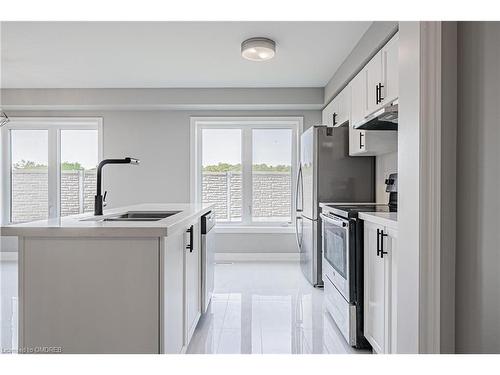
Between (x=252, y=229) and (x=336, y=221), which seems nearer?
(x=336, y=221)

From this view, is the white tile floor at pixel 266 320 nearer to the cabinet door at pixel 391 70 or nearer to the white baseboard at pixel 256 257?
the white baseboard at pixel 256 257

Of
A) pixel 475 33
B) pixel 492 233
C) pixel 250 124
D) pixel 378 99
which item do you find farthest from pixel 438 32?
pixel 250 124

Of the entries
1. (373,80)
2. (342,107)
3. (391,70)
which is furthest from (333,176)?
(391,70)

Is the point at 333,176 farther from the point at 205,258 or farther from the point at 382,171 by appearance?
the point at 205,258

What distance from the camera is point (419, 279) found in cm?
105

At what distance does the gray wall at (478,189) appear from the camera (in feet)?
2.98

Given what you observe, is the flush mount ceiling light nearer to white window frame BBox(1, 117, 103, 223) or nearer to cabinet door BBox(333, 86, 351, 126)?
cabinet door BBox(333, 86, 351, 126)

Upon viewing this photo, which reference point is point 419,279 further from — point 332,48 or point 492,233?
point 332,48

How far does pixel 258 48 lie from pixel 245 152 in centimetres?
209

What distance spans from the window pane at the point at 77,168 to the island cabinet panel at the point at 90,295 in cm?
387

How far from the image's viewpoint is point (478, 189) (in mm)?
969

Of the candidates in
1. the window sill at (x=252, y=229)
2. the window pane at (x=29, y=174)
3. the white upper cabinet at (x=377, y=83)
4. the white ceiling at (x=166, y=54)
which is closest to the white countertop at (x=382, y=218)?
the white upper cabinet at (x=377, y=83)

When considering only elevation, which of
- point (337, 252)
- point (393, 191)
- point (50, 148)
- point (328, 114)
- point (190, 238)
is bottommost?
point (337, 252)

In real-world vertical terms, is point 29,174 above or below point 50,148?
below
